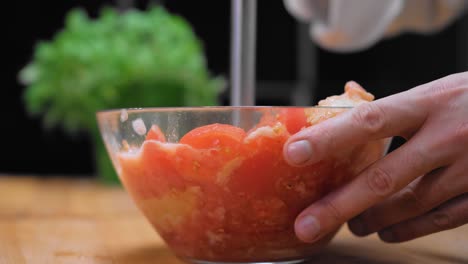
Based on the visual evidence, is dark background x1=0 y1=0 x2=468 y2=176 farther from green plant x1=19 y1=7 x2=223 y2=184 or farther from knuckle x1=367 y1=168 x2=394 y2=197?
knuckle x1=367 y1=168 x2=394 y2=197

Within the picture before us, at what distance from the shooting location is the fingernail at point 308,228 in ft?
1.81

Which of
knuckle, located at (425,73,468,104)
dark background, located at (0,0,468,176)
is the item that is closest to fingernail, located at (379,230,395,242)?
knuckle, located at (425,73,468,104)

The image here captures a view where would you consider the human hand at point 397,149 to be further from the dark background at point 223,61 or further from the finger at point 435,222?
the dark background at point 223,61

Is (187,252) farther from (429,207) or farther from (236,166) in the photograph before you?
(429,207)

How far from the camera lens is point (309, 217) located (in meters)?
0.56

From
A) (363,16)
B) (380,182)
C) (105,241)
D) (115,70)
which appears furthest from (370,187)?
(115,70)

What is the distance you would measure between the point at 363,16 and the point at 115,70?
729 millimetres

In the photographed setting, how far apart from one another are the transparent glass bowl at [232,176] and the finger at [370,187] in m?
0.02

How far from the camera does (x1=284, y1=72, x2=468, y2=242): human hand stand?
0.51m

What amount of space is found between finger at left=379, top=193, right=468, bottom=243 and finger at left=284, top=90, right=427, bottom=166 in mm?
157

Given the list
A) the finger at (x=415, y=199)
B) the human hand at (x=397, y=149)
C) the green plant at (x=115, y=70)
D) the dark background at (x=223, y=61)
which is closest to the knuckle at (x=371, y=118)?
the human hand at (x=397, y=149)

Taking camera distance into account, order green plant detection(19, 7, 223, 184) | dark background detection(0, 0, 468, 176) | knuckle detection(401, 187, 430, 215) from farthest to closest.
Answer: dark background detection(0, 0, 468, 176), green plant detection(19, 7, 223, 184), knuckle detection(401, 187, 430, 215)

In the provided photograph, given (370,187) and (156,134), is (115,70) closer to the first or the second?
(156,134)

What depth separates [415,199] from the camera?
2.08 feet
